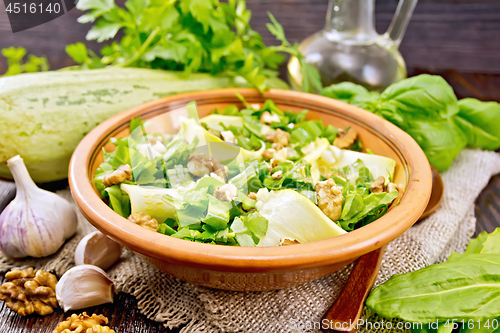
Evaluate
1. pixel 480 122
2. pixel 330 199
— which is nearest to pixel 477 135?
pixel 480 122

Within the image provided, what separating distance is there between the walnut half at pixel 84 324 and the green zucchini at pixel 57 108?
2.36 ft

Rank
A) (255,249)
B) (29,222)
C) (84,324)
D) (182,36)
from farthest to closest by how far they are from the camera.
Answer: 1. (182,36)
2. (29,222)
3. (84,324)
4. (255,249)

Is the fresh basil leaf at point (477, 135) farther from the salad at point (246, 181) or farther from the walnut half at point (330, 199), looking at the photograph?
the walnut half at point (330, 199)

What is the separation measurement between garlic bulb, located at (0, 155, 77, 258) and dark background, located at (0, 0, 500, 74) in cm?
153

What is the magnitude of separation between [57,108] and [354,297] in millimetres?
1195

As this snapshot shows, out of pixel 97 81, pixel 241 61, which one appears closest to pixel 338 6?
pixel 241 61

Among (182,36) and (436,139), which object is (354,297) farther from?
(182,36)

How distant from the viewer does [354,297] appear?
91cm

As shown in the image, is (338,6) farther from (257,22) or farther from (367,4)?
(257,22)

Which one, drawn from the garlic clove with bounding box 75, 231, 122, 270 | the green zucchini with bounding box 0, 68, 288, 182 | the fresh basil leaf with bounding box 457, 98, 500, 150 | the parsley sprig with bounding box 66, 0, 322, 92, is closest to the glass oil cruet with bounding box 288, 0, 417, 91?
the parsley sprig with bounding box 66, 0, 322, 92

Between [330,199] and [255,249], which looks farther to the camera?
[330,199]

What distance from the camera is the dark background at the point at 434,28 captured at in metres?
2.63

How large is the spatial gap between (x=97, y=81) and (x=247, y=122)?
0.64 m

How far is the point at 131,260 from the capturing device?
3.70 ft
